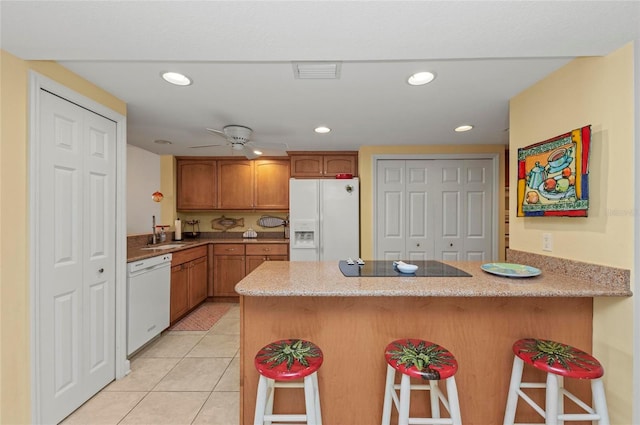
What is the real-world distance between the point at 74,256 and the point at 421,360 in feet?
6.99

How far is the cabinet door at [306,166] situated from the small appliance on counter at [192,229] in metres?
1.91

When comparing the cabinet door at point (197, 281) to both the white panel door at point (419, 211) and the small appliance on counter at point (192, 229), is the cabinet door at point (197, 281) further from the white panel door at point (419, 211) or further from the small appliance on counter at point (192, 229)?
the white panel door at point (419, 211)

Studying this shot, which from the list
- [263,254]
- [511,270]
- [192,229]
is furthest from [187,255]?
[511,270]

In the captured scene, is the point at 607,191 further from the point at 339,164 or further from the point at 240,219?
the point at 240,219

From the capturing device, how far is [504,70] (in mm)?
1644

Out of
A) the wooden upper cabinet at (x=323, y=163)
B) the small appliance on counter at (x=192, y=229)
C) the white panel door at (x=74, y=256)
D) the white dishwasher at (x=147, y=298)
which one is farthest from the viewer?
the small appliance on counter at (x=192, y=229)

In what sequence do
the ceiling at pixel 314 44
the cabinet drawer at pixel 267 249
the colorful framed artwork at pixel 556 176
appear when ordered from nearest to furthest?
the ceiling at pixel 314 44
the colorful framed artwork at pixel 556 176
the cabinet drawer at pixel 267 249

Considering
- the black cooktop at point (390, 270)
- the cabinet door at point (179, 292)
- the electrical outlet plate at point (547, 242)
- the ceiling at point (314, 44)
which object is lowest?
the cabinet door at point (179, 292)

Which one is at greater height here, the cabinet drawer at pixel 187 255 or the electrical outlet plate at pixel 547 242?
the electrical outlet plate at pixel 547 242

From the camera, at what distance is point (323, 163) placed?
3.76 m

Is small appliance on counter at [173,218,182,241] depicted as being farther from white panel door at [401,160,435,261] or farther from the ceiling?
white panel door at [401,160,435,261]

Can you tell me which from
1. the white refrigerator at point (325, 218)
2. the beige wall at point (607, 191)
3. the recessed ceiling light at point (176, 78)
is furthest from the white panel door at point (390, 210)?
the recessed ceiling light at point (176, 78)

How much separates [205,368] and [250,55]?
7.86 ft

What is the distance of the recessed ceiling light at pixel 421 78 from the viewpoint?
169 cm
